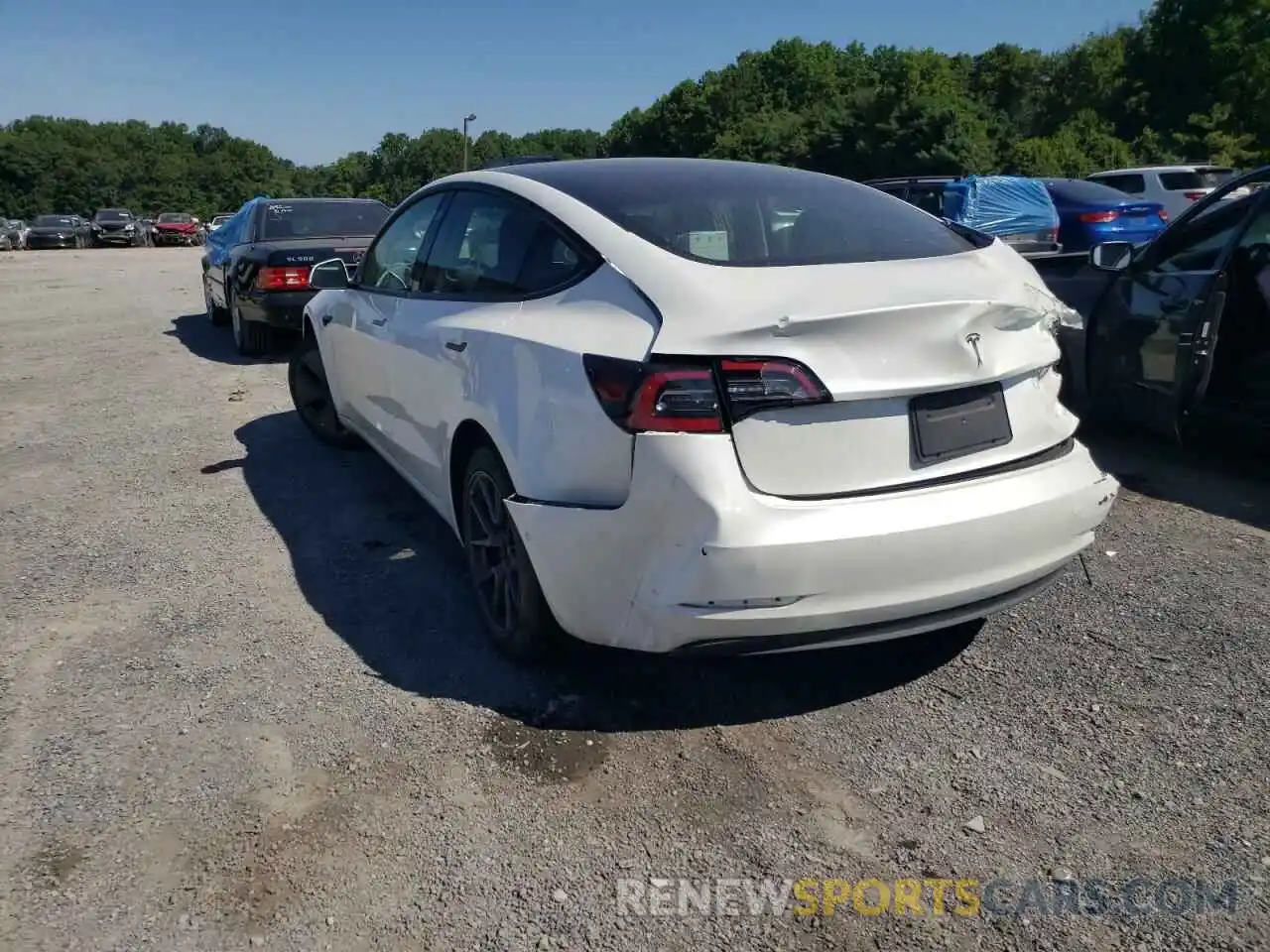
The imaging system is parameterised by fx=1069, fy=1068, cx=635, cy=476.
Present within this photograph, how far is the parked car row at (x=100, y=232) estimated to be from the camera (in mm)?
43406

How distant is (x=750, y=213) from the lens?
360 cm

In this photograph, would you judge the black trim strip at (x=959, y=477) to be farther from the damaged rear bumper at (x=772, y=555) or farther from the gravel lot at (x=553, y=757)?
the gravel lot at (x=553, y=757)

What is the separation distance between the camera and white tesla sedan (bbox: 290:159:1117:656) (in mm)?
2787

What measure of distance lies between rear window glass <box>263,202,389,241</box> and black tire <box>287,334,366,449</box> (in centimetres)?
445

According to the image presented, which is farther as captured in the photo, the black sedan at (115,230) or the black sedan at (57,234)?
the black sedan at (115,230)

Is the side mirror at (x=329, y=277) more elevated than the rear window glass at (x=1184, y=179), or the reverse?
the rear window glass at (x=1184, y=179)

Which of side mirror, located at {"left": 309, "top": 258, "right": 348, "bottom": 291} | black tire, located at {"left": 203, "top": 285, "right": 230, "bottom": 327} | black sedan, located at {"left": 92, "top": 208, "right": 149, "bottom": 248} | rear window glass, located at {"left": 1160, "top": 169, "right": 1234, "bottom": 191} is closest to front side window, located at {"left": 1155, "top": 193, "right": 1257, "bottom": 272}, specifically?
side mirror, located at {"left": 309, "top": 258, "right": 348, "bottom": 291}

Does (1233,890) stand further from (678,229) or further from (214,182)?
(214,182)

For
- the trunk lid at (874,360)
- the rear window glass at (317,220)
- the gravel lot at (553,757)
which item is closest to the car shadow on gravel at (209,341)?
the rear window glass at (317,220)

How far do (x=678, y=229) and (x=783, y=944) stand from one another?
2084 millimetres

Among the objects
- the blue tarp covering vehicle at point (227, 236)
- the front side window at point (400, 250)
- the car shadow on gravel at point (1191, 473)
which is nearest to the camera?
the front side window at point (400, 250)

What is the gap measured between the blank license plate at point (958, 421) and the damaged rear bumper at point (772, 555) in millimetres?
97

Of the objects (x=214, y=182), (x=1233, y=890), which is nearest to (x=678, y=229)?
(x=1233, y=890)

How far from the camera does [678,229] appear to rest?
3.37 meters
